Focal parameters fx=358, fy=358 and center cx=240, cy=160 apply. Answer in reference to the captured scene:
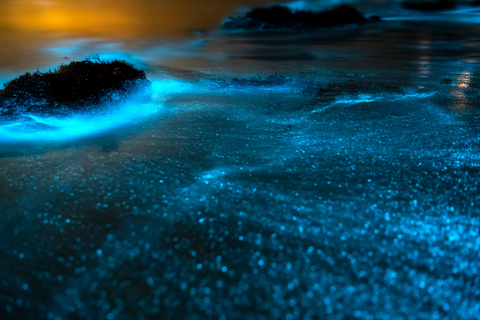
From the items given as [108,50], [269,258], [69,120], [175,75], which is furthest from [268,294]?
[108,50]

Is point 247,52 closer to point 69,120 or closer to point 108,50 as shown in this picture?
point 108,50

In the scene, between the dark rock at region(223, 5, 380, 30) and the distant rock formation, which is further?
the distant rock formation

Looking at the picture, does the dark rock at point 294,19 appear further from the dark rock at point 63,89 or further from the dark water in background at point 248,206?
the dark rock at point 63,89

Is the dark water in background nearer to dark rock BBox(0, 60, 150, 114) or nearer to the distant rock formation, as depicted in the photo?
dark rock BBox(0, 60, 150, 114)

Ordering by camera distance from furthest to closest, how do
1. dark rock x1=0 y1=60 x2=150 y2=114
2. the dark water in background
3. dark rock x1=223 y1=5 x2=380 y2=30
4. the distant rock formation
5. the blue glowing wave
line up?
the distant rock formation < dark rock x1=223 y1=5 x2=380 y2=30 < dark rock x1=0 y1=60 x2=150 y2=114 < the blue glowing wave < the dark water in background

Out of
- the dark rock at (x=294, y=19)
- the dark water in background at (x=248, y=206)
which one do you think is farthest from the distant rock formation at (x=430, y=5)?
the dark water in background at (x=248, y=206)

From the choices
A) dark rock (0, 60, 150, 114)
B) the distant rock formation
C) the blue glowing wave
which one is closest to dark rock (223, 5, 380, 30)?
the distant rock formation

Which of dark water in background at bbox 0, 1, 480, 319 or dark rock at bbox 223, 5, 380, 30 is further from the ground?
dark rock at bbox 223, 5, 380, 30

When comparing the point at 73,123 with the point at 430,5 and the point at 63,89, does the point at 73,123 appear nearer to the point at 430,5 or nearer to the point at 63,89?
the point at 63,89

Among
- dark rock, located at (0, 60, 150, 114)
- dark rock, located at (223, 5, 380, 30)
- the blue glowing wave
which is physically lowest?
the blue glowing wave
